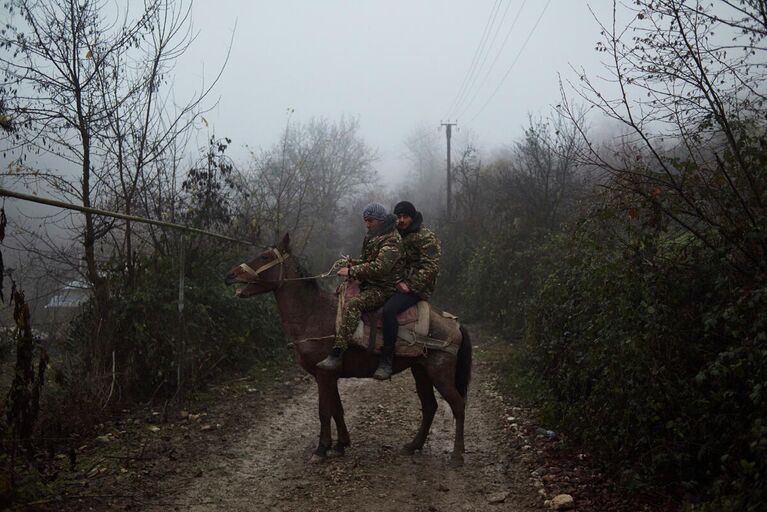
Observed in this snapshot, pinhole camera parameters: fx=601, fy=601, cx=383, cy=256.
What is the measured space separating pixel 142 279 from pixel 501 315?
31.8 ft

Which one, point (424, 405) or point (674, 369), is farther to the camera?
point (424, 405)

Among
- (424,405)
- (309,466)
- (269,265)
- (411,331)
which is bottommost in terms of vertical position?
(309,466)

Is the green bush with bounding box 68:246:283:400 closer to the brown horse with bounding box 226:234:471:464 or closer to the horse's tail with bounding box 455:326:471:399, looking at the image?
the brown horse with bounding box 226:234:471:464

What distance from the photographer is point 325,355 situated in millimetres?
6770

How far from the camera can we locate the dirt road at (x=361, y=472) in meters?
5.51

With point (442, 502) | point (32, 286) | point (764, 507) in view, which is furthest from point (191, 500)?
point (32, 286)

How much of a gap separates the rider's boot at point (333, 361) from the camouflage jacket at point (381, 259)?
82 centimetres

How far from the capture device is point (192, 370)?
29.5 ft

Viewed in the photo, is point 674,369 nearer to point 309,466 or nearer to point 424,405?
point 424,405

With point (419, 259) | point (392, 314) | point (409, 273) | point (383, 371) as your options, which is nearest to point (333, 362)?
point (383, 371)

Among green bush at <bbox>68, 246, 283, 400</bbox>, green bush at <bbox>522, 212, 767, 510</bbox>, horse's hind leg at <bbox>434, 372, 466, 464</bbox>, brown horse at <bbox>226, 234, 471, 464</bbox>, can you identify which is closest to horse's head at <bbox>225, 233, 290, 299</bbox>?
brown horse at <bbox>226, 234, 471, 464</bbox>

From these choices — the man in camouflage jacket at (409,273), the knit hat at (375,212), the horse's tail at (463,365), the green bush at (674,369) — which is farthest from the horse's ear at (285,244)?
the green bush at (674,369)

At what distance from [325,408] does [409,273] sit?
1.80 m

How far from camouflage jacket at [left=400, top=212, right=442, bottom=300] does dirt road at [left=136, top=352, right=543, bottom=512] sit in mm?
1935
